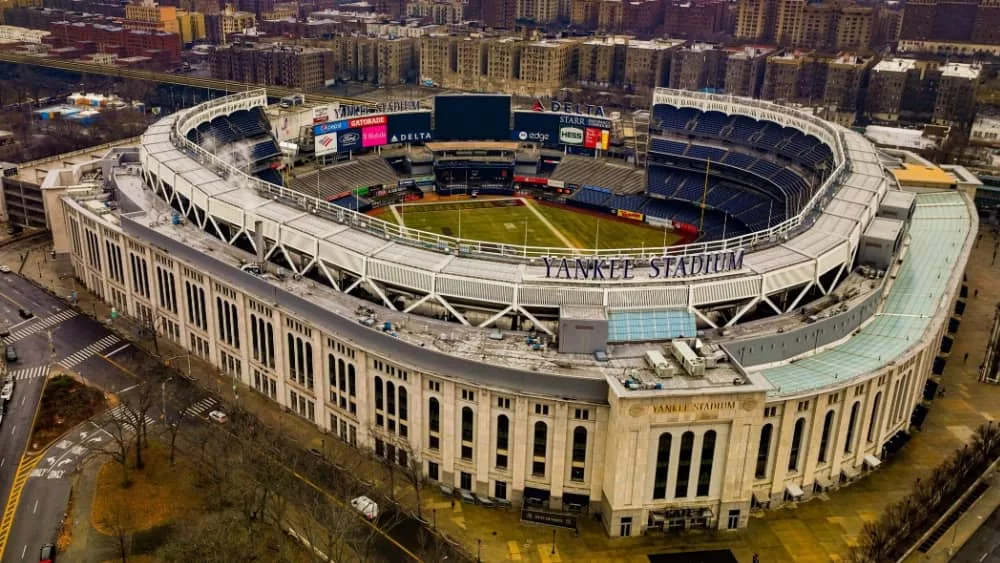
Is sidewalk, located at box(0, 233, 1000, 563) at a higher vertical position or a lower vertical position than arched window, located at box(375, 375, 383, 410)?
lower

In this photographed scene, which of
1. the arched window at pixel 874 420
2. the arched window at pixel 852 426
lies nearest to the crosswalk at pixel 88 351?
the arched window at pixel 852 426

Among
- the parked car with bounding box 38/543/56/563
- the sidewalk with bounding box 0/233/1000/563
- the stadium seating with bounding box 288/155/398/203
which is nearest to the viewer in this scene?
the parked car with bounding box 38/543/56/563

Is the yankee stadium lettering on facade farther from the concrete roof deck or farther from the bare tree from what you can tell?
the bare tree

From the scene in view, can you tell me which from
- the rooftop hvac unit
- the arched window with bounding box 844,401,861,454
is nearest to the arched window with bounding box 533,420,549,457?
the rooftop hvac unit

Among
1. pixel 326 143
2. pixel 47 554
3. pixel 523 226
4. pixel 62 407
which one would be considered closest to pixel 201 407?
pixel 62 407

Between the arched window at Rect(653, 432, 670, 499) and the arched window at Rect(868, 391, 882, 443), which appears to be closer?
the arched window at Rect(653, 432, 670, 499)

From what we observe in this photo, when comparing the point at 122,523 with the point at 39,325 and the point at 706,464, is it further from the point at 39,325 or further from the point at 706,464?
the point at 706,464

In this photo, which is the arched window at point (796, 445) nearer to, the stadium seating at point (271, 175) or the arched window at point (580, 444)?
the arched window at point (580, 444)
